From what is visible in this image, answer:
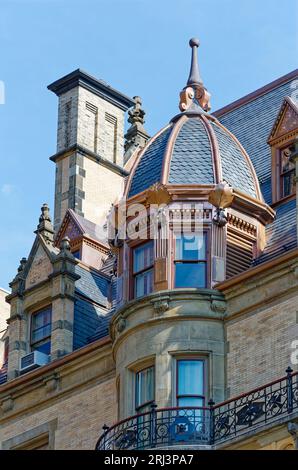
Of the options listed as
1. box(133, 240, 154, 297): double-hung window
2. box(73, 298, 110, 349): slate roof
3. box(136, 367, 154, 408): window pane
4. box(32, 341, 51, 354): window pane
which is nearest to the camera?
box(136, 367, 154, 408): window pane

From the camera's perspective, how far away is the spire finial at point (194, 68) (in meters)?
57.5

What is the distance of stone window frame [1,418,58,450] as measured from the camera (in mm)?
55344

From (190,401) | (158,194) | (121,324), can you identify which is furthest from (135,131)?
(190,401)

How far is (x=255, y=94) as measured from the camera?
202 ft

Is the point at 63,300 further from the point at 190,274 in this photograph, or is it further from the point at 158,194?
the point at 190,274

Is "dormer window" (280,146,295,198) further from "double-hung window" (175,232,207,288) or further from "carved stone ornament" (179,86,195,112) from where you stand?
"double-hung window" (175,232,207,288)

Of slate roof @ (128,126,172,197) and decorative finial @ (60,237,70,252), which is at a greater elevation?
slate roof @ (128,126,172,197)

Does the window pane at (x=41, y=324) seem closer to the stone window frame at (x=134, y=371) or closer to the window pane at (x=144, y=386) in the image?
the stone window frame at (x=134, y=371)

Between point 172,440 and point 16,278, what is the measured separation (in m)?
9.70

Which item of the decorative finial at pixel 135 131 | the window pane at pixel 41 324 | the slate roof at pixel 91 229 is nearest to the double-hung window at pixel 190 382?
the window pane at pixel 41 324

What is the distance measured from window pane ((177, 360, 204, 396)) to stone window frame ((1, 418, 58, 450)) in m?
4.84

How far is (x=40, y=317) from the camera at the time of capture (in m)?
57.4

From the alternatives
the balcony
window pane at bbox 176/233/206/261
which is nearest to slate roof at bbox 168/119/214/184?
window pane at bbox 176/233/206/261

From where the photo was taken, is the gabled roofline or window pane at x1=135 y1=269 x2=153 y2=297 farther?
the gabled roofline
